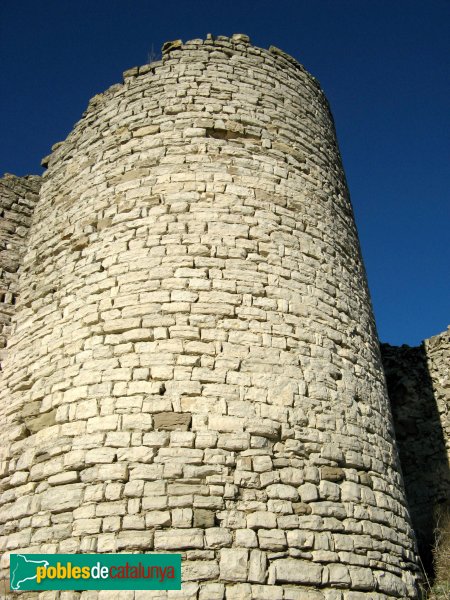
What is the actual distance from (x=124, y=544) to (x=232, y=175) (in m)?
3.45

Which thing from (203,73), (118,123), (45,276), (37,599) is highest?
(203,73)

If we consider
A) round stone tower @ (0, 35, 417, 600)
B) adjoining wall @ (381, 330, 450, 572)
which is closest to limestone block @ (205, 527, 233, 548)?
round stone tower @ (0, 35, 417, 600)

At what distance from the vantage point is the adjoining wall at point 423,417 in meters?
7.69

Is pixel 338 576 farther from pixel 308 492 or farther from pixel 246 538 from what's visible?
pixel 246 538

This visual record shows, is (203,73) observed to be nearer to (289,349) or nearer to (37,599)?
(289,349)

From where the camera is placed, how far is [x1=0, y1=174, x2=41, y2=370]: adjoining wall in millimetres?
5969

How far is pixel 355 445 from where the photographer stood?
4.29m

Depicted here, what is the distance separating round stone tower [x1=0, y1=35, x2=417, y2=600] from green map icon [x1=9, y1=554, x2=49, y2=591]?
0.33ft

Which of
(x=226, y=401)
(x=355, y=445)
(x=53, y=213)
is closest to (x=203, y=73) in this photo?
(x=53, y=213)

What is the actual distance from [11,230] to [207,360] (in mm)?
3970

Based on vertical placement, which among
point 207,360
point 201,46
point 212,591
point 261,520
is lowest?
point 212,591

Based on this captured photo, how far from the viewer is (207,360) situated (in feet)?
13.4

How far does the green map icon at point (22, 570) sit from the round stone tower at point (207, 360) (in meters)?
0.10

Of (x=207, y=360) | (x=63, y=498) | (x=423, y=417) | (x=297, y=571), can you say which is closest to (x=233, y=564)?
(x=297, y=571)
